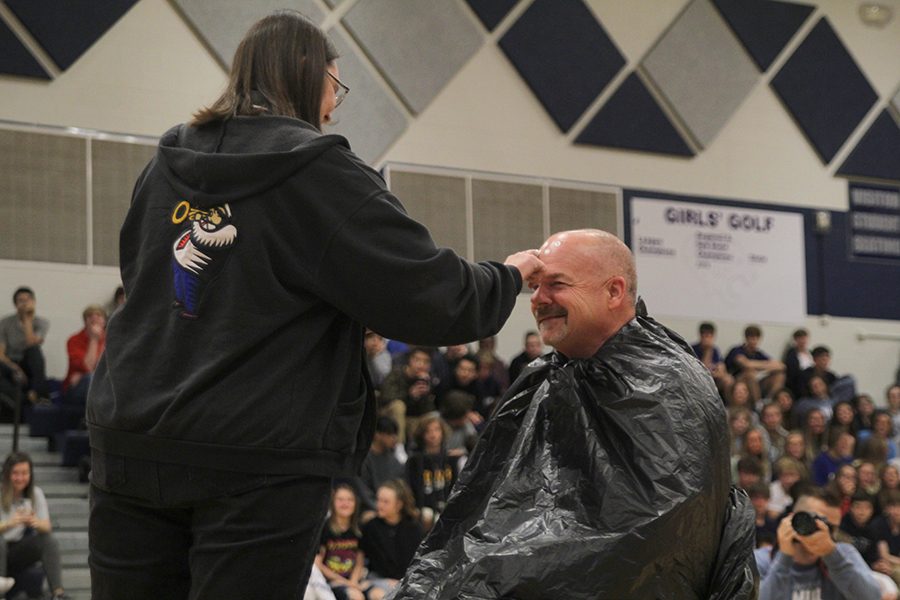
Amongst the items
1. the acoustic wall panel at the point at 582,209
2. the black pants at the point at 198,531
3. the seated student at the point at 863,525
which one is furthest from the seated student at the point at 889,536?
the black pants at the point at 198,531

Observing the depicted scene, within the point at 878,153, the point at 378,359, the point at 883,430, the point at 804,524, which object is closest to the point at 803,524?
the point at 804,524

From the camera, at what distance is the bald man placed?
2.60 meters

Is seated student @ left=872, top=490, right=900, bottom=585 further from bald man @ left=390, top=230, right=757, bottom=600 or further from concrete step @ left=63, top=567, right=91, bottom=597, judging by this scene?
bald man @ left=390, top=230, right=757, bottom=600

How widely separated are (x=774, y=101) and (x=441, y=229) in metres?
4.39

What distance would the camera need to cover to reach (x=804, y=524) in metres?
5.54

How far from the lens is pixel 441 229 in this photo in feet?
40.7

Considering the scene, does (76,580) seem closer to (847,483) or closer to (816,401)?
(847,483)

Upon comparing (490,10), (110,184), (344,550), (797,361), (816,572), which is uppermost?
(490,10)

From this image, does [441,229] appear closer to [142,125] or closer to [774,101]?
[142,125]

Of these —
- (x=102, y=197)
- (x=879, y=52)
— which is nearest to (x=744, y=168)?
(x=879, y=52)

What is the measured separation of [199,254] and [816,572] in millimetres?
4552

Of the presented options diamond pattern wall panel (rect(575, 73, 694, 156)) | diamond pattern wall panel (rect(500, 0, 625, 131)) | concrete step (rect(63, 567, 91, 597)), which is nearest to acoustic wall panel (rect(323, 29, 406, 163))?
diamond pattern wall panel (rect(500, 0, 625, 131))

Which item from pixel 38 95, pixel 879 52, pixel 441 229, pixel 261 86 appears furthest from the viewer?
pixel 879 52

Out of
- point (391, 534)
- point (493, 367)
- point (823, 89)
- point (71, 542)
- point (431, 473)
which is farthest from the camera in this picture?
point (823, 89)
